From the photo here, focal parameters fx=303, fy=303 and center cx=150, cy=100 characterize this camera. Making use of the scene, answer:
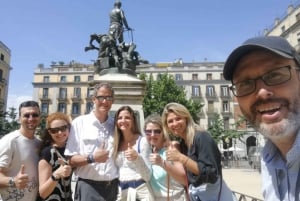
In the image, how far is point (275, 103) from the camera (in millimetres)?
1303

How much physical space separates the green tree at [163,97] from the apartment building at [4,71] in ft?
82.4

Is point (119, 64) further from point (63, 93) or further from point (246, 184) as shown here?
point (63, 93)

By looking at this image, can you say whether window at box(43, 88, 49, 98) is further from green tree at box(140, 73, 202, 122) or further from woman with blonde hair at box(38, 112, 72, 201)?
woman with blonde hair at box(38, 112, 72, 201)

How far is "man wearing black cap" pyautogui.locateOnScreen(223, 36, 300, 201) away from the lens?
1262mm

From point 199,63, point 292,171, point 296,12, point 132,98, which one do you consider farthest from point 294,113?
point 199,63

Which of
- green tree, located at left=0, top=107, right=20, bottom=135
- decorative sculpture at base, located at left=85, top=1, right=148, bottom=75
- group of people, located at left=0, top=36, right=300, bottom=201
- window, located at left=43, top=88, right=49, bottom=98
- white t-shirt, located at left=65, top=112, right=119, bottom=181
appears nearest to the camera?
group of people, located at left=0, top=36, right=300, bottom=201

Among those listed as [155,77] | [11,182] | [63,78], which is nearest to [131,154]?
[11,182]

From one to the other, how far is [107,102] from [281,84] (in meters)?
2.41

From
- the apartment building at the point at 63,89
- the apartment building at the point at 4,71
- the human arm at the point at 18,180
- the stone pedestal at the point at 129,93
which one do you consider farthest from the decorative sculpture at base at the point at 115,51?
the apartment building at the point at 63,89

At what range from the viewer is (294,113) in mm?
1275

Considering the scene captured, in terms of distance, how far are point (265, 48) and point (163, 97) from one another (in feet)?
107

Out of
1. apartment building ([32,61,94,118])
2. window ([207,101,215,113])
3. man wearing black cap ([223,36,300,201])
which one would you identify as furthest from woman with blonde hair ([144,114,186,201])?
apartment building ([32,61,94,118])

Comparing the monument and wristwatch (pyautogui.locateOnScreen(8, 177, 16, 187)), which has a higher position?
the monument

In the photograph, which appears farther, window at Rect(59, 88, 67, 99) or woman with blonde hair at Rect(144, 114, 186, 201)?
window at Rect(59, 88, 67, 99)
